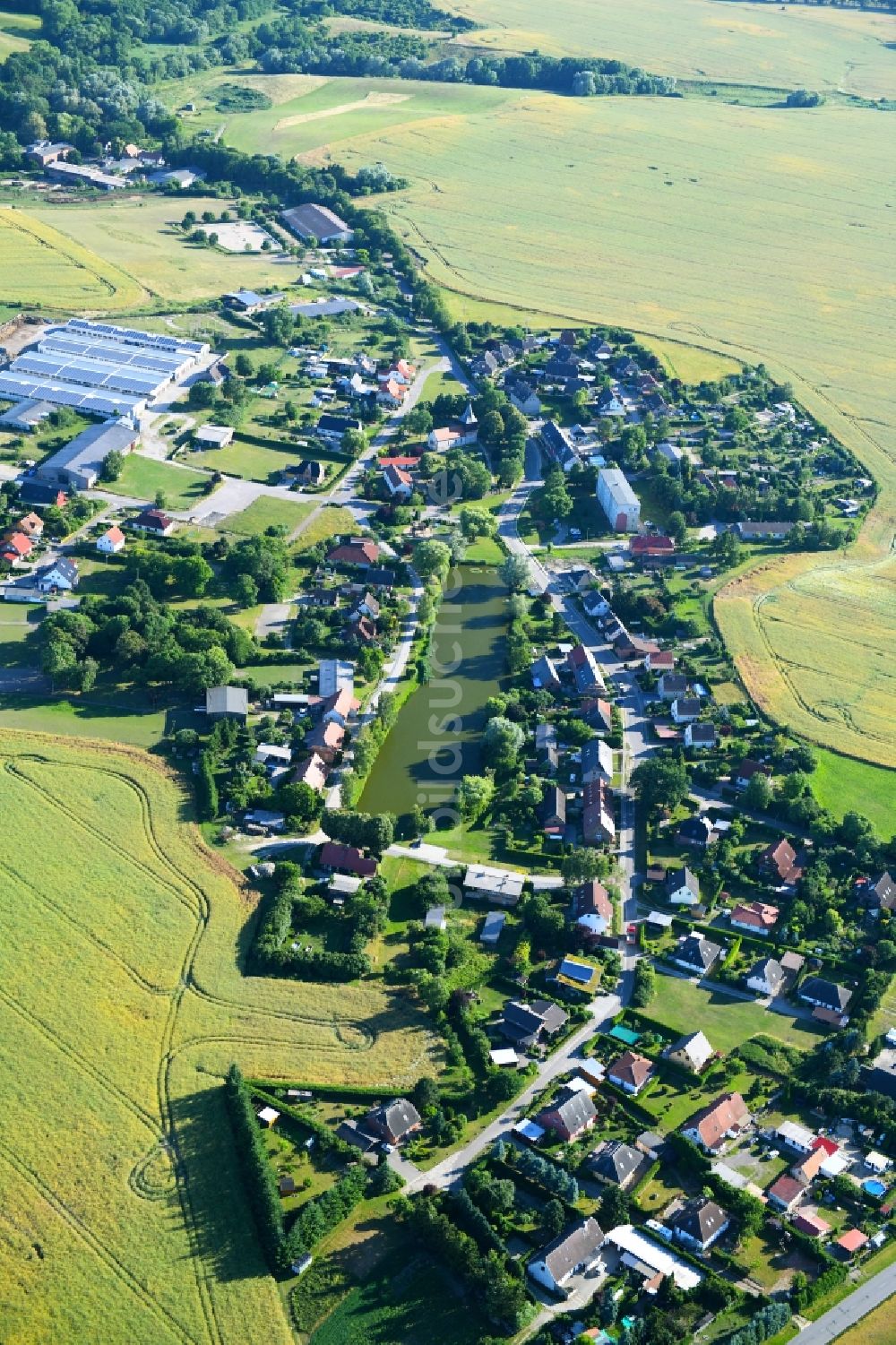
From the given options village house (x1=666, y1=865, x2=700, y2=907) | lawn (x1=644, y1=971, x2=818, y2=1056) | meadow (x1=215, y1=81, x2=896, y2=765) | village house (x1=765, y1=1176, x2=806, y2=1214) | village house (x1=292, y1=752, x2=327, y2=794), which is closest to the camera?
village house (x1=765, y1=1176, x2=806, y2=1214)

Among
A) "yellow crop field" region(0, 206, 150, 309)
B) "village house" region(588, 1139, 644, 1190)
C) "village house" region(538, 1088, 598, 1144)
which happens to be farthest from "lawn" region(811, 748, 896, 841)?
"yellow crop field" region(0, 206, 150, 309)

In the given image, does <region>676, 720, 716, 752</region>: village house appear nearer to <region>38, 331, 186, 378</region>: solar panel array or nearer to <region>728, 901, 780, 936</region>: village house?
<region>728, 901, 780, 936</region>: village house

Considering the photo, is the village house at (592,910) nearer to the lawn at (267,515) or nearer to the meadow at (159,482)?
the lawn at (267,515)

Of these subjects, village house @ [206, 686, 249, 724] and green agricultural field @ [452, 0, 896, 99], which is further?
green agricultural field @ [452, 0, 896, 99]

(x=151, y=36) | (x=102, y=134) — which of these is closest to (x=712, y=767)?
(x=102, y=134)

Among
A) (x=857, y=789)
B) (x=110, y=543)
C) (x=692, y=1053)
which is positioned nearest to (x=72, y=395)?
(x=110, y=543)

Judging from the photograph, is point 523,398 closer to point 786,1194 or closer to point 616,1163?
point 616,1163
